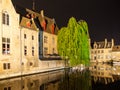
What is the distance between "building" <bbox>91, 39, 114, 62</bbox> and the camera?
85.6 meters

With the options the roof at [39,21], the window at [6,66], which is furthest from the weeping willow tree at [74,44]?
the window at [6,66]

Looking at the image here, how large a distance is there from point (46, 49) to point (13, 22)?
52.1 ft

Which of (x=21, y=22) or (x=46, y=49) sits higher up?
(x=21, y=22)

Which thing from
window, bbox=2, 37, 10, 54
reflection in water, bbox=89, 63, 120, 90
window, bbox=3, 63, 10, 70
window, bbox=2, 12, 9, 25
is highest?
window, bbox=2, 12, 9, 25

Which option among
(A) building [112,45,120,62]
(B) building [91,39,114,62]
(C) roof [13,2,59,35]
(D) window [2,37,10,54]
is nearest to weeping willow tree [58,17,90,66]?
(C) roof [13,2,59,35]

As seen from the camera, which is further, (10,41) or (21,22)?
(21,22)

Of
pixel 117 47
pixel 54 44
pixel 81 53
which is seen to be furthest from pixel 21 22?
pixel 117 47

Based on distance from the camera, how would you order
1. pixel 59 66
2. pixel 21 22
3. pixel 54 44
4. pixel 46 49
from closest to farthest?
pixel 21 22, pixel 59 66, pixel 46 49, pixel 54 44

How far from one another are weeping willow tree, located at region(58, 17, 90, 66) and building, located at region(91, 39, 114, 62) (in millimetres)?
45267

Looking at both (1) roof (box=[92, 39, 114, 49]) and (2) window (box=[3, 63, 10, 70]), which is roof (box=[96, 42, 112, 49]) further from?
(2) window (box=[3, 63, 10, 70])

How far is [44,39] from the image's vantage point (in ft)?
151

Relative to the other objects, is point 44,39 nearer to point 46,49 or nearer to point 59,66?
point 46,49

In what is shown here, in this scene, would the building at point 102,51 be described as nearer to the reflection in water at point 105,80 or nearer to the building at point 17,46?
the building at point 17,46

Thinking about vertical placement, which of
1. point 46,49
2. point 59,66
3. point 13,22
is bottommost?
point 59,66
